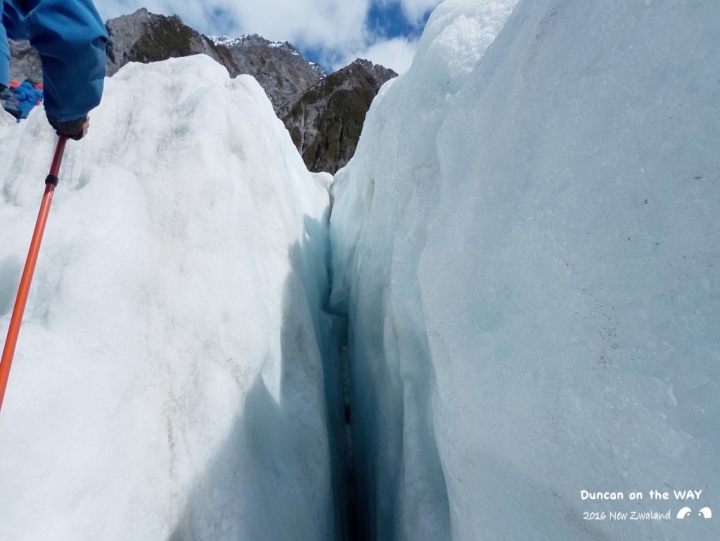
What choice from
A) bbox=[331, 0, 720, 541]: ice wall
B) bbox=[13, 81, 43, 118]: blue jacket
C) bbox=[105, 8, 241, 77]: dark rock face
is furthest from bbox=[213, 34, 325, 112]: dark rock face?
bbox=[331, 0, 720, 541]: ice wall

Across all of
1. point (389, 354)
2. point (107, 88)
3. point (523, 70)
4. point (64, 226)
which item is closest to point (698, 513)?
point (523, 70)

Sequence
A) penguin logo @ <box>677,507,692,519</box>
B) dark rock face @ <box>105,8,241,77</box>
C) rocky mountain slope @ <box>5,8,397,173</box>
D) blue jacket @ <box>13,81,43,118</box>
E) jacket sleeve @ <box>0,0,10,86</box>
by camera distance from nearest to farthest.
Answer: penguin logo @ <box>677,507,692,519</box>, jacket sleeve @ <box>0,0,10,86</box>, blue jacket @ <box>13,81,43,118</box>, rocky mountain slope @ <box>5,8,397,173</box>, dark rock face @ <box>105,8,241,77</box>

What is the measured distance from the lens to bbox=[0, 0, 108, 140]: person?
1.07m

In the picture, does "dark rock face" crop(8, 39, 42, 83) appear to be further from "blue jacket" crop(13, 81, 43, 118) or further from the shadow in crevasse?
the shadow in crevasse

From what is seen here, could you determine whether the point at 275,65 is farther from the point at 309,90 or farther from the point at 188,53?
the point at 188,53

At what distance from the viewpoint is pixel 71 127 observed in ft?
4.33

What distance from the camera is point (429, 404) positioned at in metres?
1.57

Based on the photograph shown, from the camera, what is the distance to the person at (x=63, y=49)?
1068 millimetres

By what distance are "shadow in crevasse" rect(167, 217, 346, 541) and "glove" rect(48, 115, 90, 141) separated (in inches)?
44.1

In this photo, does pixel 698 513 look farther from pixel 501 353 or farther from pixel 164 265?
pixel 164 265

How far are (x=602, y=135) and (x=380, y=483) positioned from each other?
1.87 m

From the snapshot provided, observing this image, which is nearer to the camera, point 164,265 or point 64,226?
point 64,226

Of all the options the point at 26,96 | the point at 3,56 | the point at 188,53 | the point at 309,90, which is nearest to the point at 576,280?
the point at 3,56

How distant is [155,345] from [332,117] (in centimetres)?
3345
